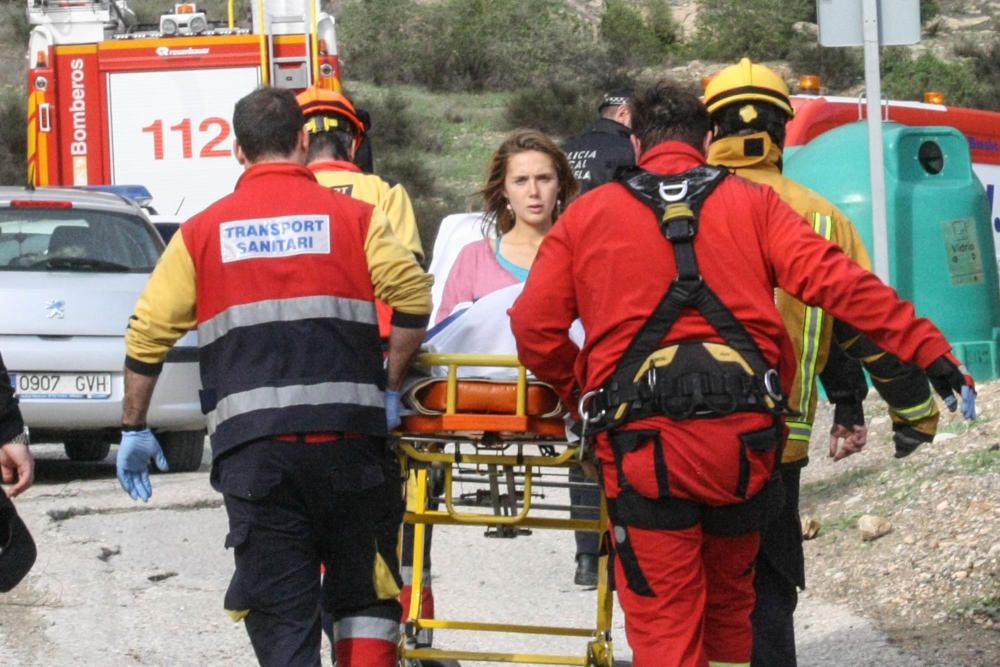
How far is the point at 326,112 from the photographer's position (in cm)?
610

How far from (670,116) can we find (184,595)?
11.9 ft

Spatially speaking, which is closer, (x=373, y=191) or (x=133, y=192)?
(x=373, y=191)

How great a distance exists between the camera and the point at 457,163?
33406 mm

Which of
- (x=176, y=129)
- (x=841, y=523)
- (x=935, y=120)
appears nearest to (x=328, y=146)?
(x=841, y=523)

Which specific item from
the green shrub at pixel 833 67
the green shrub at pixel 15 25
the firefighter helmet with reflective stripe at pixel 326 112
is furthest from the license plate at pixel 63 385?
the green shrub at pixel 15 25

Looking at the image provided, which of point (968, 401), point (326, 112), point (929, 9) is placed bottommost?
point (968, 401)

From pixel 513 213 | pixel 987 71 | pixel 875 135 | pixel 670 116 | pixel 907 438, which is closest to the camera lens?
pixel 670 116

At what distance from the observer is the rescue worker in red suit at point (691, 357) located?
4297mm

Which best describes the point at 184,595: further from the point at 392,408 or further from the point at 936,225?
the point at 936,225

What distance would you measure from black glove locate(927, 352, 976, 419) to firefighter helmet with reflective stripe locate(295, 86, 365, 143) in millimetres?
2410

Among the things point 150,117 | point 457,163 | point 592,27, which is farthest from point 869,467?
point 592,27

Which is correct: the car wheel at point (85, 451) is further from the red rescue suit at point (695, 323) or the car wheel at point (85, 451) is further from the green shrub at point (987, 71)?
the green shrub at point (987, 71)

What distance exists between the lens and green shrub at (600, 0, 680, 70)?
40906 millimetres

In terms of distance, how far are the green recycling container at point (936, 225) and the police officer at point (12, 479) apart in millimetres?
6915
